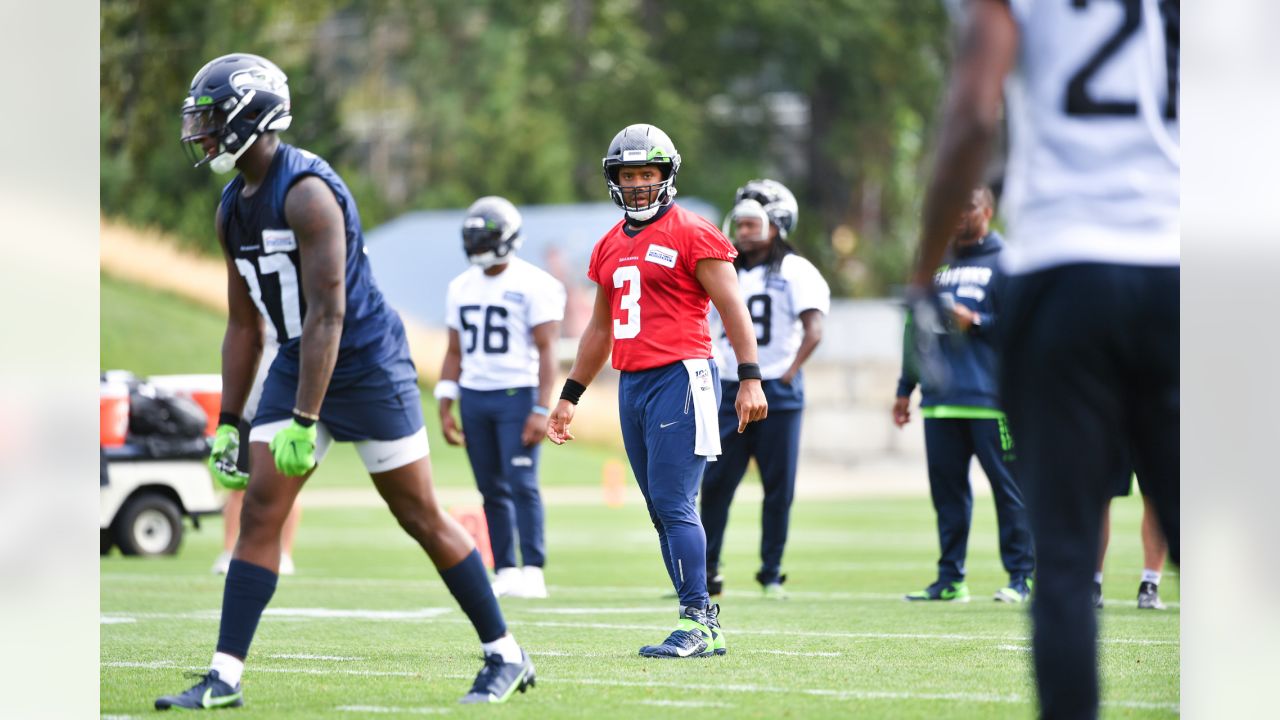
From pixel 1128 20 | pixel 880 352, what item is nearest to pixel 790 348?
pixel 1128 20

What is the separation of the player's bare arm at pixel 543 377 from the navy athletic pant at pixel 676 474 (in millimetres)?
2937

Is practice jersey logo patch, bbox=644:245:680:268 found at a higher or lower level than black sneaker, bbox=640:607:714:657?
higher

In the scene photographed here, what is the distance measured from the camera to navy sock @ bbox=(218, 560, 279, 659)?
539 cm

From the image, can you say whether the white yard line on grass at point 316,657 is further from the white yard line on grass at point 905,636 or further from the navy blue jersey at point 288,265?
the navy blue jersey at point 288,265

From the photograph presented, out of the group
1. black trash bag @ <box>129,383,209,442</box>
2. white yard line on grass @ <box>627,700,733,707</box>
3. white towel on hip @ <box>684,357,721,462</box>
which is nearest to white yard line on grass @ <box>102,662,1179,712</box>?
white yard line on grass @ <box>627,700,733,707</box>

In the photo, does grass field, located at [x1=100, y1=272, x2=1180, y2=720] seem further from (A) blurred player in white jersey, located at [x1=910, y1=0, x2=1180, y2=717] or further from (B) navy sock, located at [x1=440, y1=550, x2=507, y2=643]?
(A) blurred player in white jersey, located at [x1=910, y1=0, x2=1180, y2=717]

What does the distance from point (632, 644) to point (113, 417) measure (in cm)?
682

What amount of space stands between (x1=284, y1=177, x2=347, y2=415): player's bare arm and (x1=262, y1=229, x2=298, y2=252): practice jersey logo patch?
0.08 meters

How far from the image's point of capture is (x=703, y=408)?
6770 millimetres

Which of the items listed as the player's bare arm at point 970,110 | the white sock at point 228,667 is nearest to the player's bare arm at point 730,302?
the white sock at point 228,667

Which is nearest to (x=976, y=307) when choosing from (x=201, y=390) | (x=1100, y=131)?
(x=1100, y=131)

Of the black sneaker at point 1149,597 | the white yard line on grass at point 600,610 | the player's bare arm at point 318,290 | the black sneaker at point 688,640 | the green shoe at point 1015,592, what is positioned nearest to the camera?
the player's bare arm at point 318,290

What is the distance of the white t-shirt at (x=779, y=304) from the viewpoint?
956 centimetres

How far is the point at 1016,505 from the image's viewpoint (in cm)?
912
